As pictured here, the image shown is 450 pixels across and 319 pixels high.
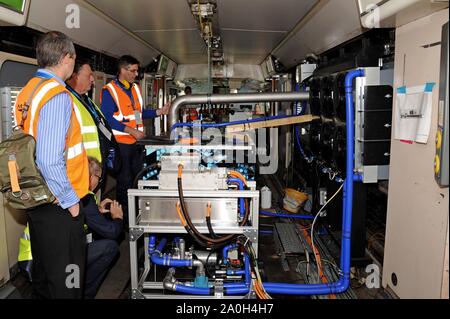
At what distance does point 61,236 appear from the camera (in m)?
2.13

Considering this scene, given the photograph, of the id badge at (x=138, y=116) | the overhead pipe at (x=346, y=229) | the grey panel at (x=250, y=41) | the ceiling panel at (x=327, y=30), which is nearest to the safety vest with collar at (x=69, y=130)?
the overhead pipe at (x=346, y=229)

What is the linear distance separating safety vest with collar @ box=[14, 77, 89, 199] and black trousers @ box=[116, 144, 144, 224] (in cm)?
170

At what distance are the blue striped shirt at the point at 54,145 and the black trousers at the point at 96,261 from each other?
656 mm

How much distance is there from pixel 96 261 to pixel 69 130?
101cm

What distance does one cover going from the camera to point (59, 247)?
2.14 metres

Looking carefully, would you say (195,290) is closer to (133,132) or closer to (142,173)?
(142,173)

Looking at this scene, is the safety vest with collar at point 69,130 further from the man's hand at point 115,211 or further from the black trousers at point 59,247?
the man's hand at point 115,211

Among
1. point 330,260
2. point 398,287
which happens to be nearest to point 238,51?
point 330,260

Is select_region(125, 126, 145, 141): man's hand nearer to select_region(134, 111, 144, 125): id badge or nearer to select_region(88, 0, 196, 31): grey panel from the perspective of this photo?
select_region(134, 111, 144, 125): id badge

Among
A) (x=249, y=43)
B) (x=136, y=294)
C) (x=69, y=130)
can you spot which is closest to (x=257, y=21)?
(x=249, y=43)

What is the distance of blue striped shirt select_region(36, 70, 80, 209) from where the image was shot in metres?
1.98

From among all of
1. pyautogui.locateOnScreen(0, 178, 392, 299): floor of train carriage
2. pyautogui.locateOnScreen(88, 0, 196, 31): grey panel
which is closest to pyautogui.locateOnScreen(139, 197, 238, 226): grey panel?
pyautogui.locateOnScreen(0, 178, 392, 299): floor of train carriage

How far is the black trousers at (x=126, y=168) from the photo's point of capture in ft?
13.1

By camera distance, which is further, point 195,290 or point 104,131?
point 104,131
